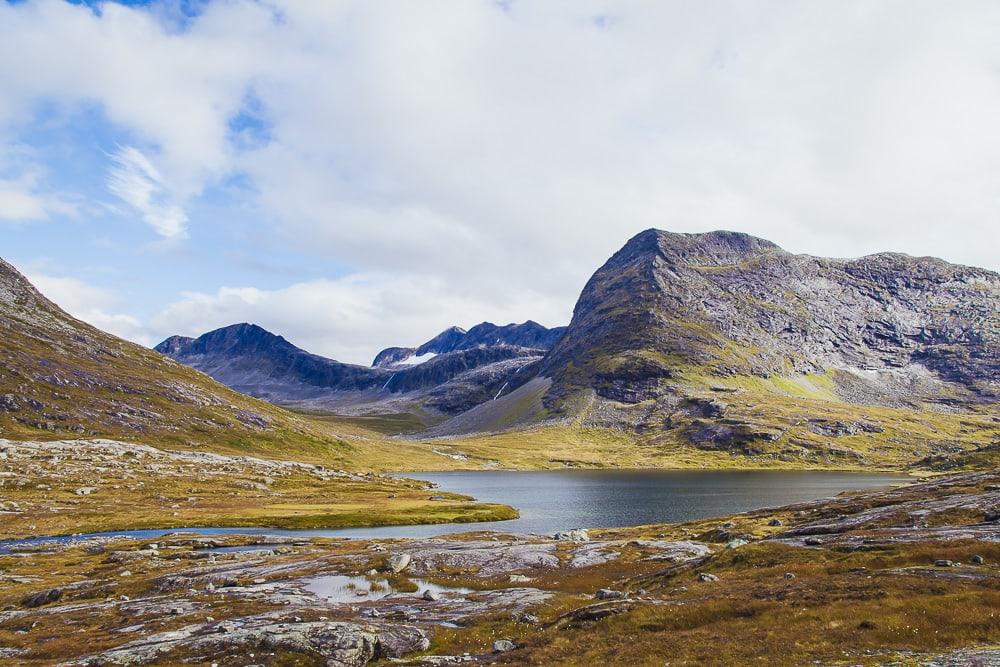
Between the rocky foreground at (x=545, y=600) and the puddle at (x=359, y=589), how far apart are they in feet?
1.27

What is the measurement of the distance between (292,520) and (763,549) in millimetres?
89430

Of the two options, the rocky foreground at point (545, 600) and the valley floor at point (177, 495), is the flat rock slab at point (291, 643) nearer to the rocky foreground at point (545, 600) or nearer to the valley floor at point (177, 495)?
the rocky foreground at point (545, 600)

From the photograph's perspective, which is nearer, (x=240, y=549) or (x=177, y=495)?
(x=240, y=549)

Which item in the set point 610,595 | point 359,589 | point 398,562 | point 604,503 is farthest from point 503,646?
point 604,503

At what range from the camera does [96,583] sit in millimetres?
63500

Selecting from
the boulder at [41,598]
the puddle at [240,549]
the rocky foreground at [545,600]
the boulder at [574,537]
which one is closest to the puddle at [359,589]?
the rocky foreground at [545,600]

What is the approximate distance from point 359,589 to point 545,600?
20333mm

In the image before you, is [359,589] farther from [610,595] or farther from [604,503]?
[604,503]

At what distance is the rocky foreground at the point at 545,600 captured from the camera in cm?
3164

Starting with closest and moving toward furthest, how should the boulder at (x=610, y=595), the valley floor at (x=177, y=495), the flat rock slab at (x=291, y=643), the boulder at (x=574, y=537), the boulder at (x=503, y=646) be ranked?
1. the boulder at (x=503, y=646)
2. the flat rock slab at (x=291, y=643)
3. the boulder at (x=610, y=595)
4. the boulder at (x=574, y=537)
5. the valley floor at (x=177, y=495)

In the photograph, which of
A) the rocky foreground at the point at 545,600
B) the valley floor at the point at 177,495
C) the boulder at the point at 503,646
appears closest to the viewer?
the rocky foreground at the point at 545,600

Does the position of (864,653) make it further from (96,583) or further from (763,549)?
(96,583)

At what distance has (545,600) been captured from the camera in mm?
50688

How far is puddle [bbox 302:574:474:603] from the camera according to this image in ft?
186
